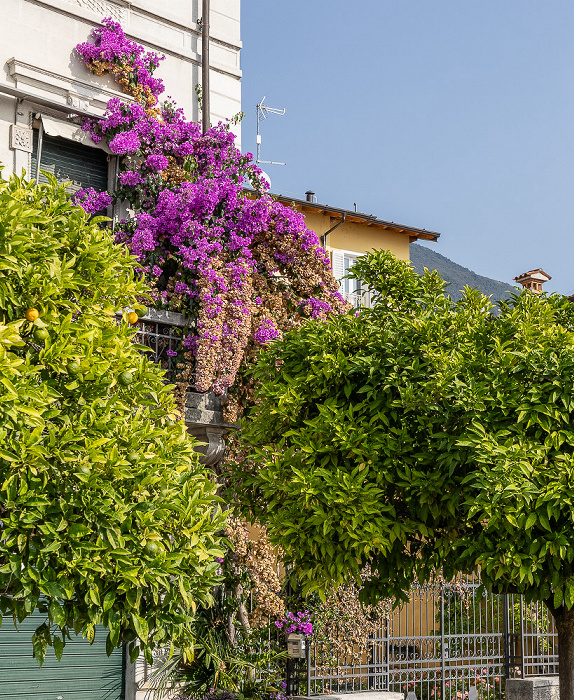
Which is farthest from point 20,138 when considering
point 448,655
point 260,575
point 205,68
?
point 448,655

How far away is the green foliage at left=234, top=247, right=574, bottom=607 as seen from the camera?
22.2ft

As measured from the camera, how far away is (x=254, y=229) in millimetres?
12289

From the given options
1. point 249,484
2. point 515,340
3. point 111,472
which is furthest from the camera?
point 249,484

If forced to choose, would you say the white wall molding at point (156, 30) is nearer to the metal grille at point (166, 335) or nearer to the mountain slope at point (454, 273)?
the metal grille at point (166, 335)

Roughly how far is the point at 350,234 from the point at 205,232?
11.4 meters

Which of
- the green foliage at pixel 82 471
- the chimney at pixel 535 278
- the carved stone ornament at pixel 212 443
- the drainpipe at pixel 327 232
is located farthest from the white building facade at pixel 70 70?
the chimney at pixel 535 278

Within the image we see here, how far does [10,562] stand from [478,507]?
3.69m

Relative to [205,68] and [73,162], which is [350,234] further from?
[73,162]

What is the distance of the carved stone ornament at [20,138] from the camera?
1135cm

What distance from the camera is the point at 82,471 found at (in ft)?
15.3

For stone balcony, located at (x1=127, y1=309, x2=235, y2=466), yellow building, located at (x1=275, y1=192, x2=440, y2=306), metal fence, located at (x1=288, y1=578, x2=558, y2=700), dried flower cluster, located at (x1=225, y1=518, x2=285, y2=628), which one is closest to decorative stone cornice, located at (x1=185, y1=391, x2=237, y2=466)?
stone balcony, located at (x1=127, y1=309, x2=235, y2=466)

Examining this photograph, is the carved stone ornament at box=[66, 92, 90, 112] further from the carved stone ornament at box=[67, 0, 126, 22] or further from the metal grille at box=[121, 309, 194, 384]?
the metal grille at box=[121, 309, 194, 384]

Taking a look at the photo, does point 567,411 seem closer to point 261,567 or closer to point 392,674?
point 261,567

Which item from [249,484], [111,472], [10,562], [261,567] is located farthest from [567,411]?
[261,567]
